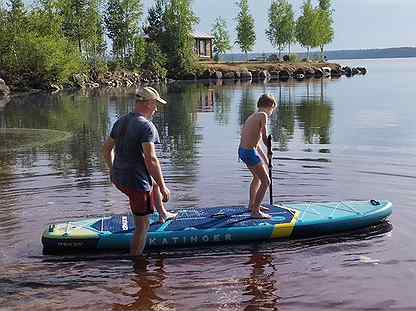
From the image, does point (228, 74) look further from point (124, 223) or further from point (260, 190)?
point (124, 223)

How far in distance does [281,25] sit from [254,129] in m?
102

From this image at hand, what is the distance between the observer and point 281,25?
108 meters

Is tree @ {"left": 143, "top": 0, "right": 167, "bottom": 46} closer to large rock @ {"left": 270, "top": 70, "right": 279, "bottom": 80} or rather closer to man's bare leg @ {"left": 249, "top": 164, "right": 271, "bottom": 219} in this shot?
large rock @ {"left": 270, "top": 70, "right": 279, "bottom": 80}

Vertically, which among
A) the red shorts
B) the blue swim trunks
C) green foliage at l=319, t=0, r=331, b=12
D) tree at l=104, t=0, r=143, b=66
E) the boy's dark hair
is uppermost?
green foliage at l=319, t=0, r=331, b=12

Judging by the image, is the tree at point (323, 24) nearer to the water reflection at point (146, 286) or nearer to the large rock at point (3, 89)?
the large rock at point (3, 89)

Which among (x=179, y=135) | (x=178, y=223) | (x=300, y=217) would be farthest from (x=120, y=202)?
(x=179, y=135)

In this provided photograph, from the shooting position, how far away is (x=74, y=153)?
19219 millimetres

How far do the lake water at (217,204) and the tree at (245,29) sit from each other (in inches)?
3176

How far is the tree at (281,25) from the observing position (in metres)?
108

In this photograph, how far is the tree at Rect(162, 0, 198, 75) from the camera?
281ft

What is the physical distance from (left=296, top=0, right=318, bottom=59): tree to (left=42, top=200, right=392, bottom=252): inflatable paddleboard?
103m

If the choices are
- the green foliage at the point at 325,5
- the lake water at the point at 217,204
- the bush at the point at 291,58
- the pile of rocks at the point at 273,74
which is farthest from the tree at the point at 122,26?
the lake water at the point at 217,204

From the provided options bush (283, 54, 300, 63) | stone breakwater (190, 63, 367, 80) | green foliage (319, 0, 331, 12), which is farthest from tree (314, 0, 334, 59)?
stone breakwater (190, 63, 367, 80)

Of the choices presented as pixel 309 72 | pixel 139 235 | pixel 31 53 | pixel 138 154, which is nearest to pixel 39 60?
pixel 31 53
